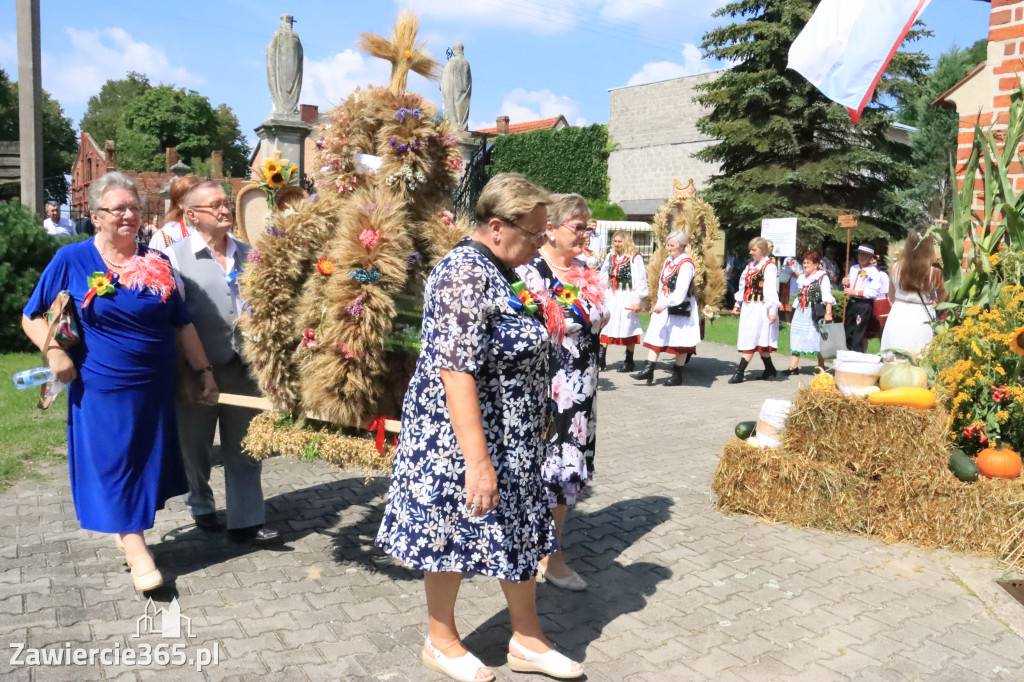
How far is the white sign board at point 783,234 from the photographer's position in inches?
730

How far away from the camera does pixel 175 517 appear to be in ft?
17.1

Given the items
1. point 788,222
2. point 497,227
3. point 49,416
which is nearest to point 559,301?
point 497,227

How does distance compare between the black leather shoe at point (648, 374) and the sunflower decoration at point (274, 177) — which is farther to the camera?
the black leather shoe at point (648, 374)

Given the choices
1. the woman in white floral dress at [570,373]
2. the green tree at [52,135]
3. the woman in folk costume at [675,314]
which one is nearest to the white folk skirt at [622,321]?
the woman in folk costume at [675,314]

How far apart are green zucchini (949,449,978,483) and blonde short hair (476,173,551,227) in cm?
345

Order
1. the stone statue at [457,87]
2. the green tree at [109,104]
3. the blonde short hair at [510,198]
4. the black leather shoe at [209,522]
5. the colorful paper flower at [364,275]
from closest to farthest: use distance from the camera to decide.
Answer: the blonde short hair at [510,198]
the colorful paper flower at [364,275]
the black leather shoe at [209,522]
the stone statue at [457,87]
the green tree at [109,104]

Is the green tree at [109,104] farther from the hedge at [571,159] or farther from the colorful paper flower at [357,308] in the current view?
the colorful paper flower at [357,308]

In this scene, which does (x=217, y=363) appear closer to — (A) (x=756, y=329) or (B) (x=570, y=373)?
(B) (x=570, y=373)

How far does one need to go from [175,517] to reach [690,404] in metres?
6.26

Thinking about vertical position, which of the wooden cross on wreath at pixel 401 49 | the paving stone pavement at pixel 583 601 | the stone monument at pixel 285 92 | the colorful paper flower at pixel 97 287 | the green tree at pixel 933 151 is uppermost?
the green tree at pixel 933 151

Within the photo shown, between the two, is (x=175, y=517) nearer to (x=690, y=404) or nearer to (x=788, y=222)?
(x=690, y=404)

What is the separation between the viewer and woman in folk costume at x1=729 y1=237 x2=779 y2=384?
436 inches

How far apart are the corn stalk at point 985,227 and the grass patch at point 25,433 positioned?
22.4ft

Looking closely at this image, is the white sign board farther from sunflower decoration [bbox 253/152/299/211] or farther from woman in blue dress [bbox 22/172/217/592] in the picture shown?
woman in blue dress [bbox 22/172/217/592]
